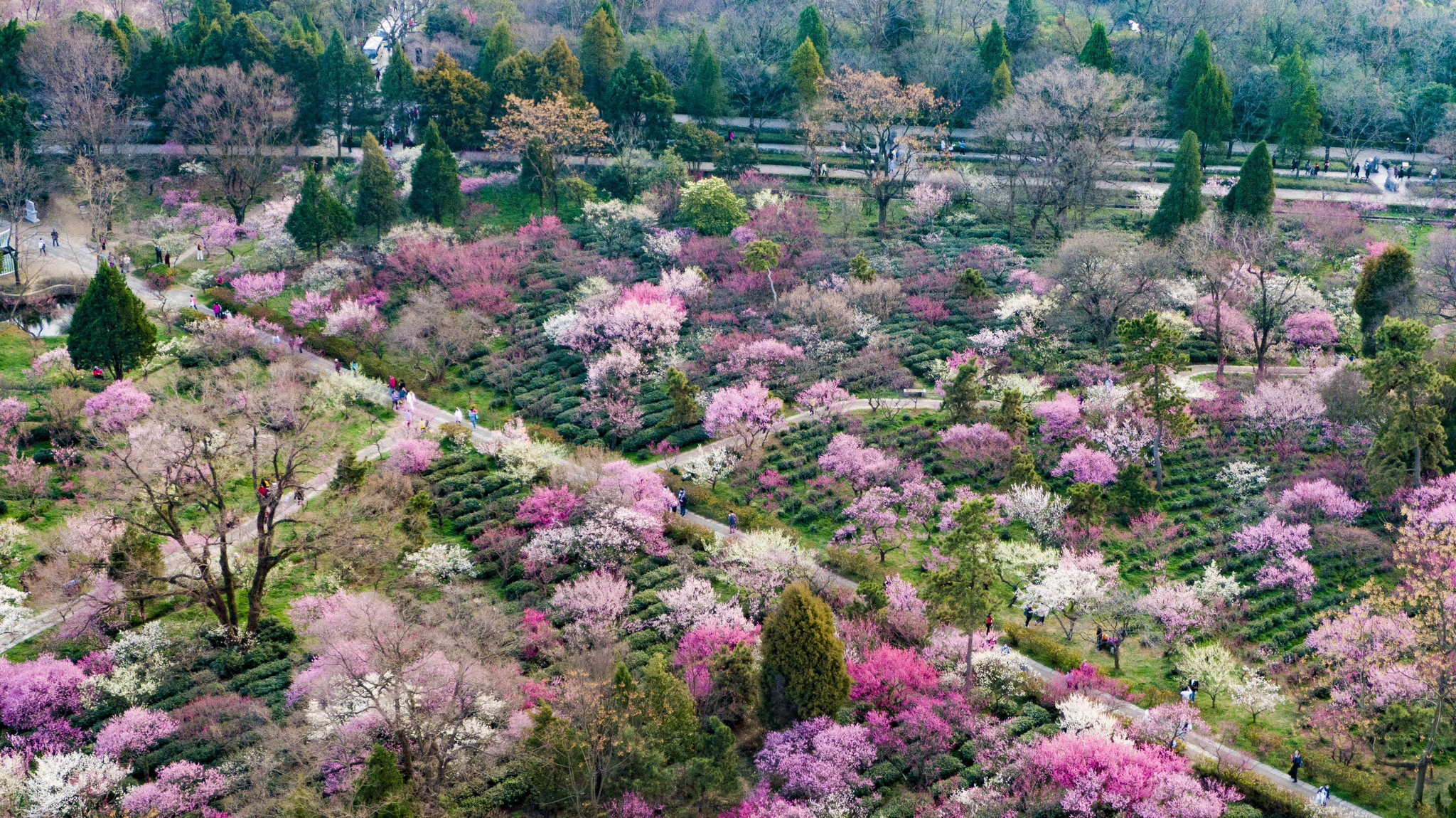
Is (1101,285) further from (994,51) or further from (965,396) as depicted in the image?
(994,51)

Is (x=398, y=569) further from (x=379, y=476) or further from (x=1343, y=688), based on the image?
(x=1343, y=688)

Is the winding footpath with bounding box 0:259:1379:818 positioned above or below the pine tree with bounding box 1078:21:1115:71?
below

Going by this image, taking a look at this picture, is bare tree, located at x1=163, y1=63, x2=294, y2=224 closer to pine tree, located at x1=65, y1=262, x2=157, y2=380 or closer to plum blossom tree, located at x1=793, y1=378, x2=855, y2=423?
pine tree, located at x1=65, y1=262, x2=157, y2=380

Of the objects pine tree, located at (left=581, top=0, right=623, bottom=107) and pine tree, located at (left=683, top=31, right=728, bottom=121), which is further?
pine tree, located at (left=581, top=0, right=623, bottom=107)

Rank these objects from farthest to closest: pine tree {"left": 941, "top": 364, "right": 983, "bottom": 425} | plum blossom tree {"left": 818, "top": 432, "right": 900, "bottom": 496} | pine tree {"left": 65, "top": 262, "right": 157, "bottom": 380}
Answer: pine tree {"left": 65, "top": 262, "right": 157, "bottom": 380} < pine tree {"left": 941, "top": 364, "right": 983, "bottom": 425} < plum blossom tree {"left": 818, "top": 432, "right": 900, "bottom": 496}

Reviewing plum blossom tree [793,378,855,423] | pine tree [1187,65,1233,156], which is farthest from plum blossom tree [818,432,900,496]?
pine tree [1187,65,1233,156]

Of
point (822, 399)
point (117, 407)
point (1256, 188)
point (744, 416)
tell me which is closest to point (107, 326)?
point (117, 407)

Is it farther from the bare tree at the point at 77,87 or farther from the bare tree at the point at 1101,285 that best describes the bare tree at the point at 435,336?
the bare tree at the point at 1101,285
